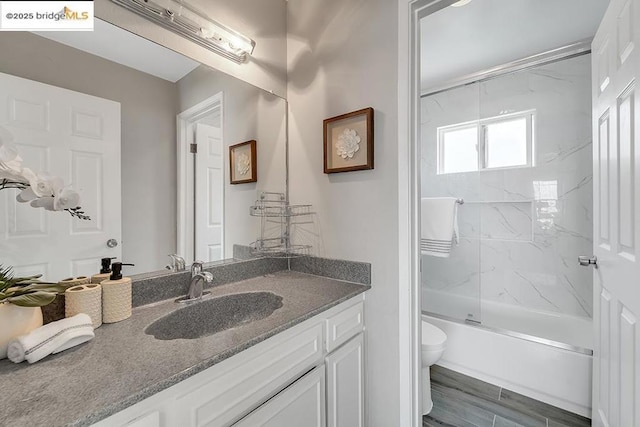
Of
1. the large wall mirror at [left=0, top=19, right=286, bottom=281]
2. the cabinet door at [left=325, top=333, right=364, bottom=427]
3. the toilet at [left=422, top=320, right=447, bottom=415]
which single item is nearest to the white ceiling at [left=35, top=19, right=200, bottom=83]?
the large wall mirror at [left=0, top=19, right=286, bottom=281]

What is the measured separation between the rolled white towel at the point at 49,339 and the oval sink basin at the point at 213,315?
16cm

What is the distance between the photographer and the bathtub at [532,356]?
1.55 m

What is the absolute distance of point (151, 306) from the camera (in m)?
1.01

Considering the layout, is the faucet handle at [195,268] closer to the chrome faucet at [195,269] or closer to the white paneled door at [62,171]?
the chrome faucet at [195,269]

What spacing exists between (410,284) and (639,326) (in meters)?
0.70

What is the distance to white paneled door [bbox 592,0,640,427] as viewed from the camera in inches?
35.2

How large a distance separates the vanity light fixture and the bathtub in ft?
7.16

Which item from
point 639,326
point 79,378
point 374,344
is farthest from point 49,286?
point 639,326

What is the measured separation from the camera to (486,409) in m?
1.59

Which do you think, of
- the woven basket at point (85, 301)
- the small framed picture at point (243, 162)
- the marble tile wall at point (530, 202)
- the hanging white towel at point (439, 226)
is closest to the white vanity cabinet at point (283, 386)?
the woven basket at point (85, 301)

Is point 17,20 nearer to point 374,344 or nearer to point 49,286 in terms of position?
point 49,286

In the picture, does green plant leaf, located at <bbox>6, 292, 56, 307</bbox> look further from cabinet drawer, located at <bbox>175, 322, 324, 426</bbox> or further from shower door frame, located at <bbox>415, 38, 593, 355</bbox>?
shower door frame, located at <bbox>415, 38, 593, 355</bbox>

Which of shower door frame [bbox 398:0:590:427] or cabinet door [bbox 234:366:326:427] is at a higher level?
shower door frame [bbox 398:0:590:427]

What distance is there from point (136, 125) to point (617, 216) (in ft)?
6.25
